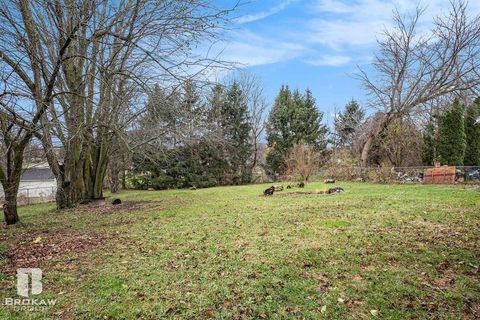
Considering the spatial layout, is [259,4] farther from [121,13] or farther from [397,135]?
[397,135]

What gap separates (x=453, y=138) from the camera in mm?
15727

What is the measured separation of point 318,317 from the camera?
2631 millimetres

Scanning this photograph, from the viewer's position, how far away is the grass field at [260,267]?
2789mm

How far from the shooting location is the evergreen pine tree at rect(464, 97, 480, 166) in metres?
16.7

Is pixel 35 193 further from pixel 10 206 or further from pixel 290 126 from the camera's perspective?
pixel 290 126

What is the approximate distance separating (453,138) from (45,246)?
57.6ft

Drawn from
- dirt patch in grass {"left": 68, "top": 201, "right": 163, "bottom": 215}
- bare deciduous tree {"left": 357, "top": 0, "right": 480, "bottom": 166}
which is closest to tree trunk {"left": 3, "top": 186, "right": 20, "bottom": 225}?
dirt patch in grass {"left": 68, "top": 201, "right": 163, "bottom": 215}

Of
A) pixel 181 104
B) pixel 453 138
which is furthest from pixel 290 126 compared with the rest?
pixel 181 104

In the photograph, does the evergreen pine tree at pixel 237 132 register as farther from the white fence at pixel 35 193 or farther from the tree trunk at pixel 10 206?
the tree trunk at pixel 10 206

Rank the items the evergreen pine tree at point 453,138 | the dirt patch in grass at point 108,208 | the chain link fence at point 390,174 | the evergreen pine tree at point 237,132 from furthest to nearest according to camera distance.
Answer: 1. the evergreen pine tree at point 237,132
2. the evergreen pine tree at point 453,138
3. the chain link fence at point 390,174
4. the dirt patch in grass at point 108,208

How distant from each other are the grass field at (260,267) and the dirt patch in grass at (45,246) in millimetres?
18

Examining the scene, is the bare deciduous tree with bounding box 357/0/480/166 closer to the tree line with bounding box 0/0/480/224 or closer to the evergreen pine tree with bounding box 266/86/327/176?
the tree line with bounding box 0/0/480/224

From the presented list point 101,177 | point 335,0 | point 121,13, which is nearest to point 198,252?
point 121,13

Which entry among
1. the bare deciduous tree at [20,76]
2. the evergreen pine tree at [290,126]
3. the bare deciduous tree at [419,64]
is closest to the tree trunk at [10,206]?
the bare deciduous tree at [20,76]
